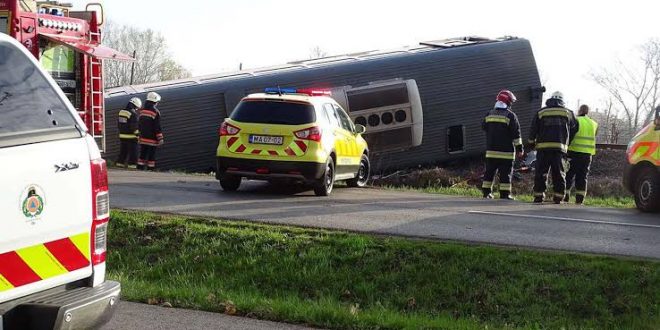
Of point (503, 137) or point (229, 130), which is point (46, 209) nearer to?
point (229, 130)

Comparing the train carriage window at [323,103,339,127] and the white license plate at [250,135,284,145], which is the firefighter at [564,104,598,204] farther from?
the white license plate at [250,135,284,145]

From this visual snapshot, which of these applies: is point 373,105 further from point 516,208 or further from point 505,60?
point 516,208

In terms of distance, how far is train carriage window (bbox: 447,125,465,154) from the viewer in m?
20.3

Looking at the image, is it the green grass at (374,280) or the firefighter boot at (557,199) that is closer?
the green grass at (374,280)

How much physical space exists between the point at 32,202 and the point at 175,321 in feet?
7.77

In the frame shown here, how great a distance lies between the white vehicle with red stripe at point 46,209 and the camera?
3777 millimetres

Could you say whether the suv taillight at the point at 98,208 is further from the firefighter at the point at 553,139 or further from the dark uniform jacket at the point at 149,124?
the dark uniform jacket at the point at 149,124

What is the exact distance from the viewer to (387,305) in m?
7.18

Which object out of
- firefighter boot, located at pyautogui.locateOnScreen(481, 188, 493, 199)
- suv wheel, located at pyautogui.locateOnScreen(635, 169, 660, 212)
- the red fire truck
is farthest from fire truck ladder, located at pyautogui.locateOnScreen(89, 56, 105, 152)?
suv wheel, located at pyautogui.locateOnScreen(635, 169, 660, 212)

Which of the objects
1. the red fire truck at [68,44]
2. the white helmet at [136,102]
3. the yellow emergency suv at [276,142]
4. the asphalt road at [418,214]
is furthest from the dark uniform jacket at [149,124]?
the yellow emergency suv at [276,142]

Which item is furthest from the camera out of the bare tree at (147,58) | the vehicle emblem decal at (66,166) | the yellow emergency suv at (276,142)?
the bare tree at (147,58)

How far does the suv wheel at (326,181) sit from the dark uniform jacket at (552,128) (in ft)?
11.4

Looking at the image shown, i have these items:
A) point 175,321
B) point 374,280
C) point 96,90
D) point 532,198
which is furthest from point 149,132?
point 175,321

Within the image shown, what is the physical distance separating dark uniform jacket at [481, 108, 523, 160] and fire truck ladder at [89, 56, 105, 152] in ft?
22.9
